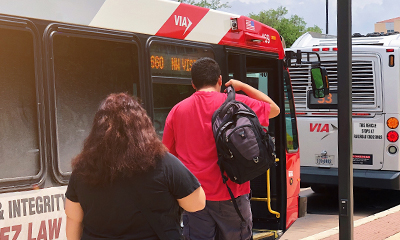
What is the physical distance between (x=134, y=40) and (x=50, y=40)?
2.64 ft

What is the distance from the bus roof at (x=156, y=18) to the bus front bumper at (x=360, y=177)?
12.4ft

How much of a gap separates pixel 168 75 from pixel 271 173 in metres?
2.19

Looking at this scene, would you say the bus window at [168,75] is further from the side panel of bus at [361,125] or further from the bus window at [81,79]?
the side panel of bus at [361,125]

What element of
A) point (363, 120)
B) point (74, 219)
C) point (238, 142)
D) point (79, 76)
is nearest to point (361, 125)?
point (363, 120)

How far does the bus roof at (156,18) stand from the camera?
3.63 metres

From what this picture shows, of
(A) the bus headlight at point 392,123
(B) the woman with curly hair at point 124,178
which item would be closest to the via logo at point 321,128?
(A) the bus headlight at point 392,123

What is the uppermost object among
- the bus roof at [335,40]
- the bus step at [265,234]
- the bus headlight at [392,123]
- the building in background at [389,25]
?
the building in background at [389,25]

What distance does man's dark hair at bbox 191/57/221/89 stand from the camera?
3.58m

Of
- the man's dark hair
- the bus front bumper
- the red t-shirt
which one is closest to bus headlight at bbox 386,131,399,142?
the bus front bumper

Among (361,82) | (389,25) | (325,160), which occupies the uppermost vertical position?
(389,25)

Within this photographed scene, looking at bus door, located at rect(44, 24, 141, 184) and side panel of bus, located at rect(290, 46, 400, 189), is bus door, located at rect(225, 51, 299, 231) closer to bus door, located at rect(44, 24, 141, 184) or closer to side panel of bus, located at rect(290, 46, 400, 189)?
bus door, located at rect(44, 24, 141, 184)

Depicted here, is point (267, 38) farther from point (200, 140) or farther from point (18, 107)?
point (18, 107)

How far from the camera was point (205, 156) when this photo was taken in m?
3.51

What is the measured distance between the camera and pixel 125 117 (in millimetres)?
2330
